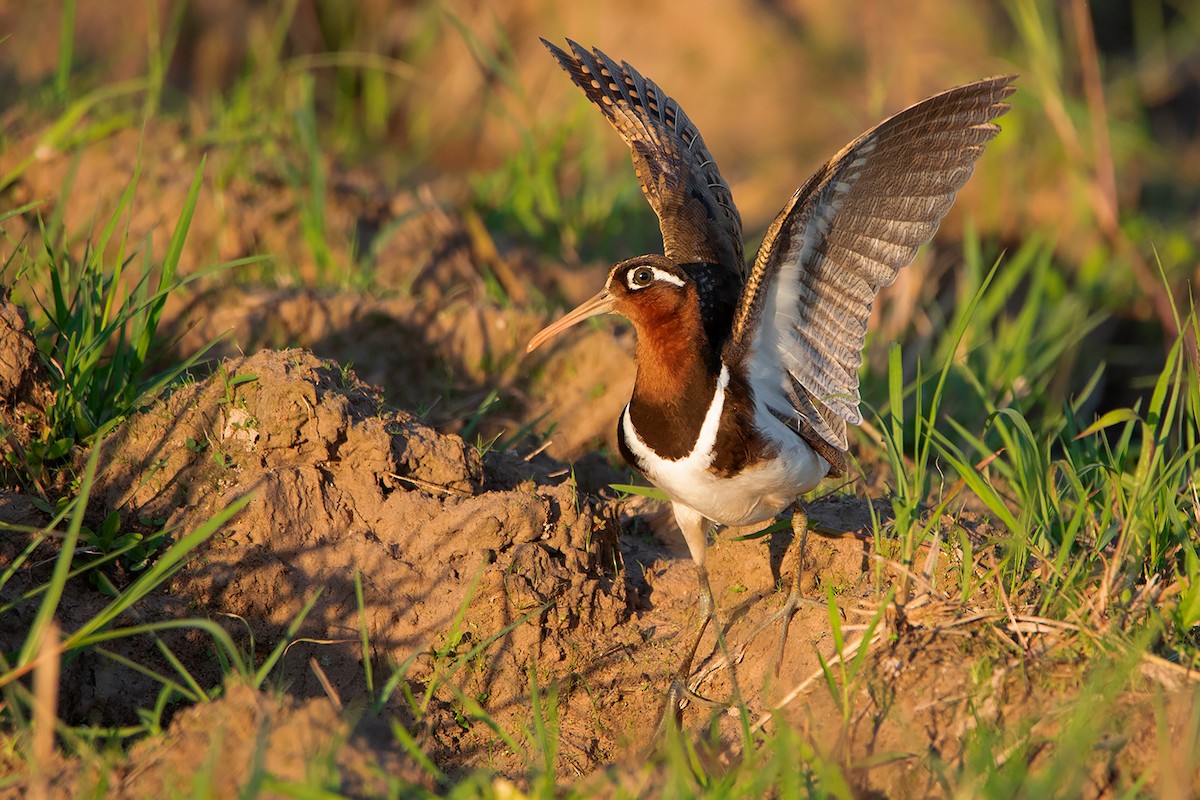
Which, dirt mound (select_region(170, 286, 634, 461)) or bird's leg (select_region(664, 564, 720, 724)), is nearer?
bird's leg (select_region(664, 564, 720, 724))

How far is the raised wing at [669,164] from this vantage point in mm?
4872

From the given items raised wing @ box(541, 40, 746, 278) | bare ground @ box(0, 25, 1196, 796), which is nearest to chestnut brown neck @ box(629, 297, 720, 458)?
bare ground @ box(0, 25, 1196, 796)

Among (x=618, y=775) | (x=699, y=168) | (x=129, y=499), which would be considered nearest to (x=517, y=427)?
(x=699, y=168)

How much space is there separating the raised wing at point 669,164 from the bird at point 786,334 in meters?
0.47

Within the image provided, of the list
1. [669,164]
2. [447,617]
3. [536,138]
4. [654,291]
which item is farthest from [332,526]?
[536,138]

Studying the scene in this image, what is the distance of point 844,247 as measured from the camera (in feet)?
13.2

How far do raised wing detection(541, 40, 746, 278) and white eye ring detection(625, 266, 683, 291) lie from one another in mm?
535

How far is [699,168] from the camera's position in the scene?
5.32 meters

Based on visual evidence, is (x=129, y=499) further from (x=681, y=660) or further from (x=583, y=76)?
(x=583, y=76)

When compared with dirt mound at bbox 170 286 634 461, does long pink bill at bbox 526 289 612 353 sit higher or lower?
higher

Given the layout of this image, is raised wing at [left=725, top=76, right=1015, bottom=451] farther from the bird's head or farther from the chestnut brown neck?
the bird's head

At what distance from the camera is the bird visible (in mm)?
3844

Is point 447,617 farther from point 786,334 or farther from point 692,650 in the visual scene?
point 786,334

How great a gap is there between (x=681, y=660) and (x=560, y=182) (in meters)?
4.42
